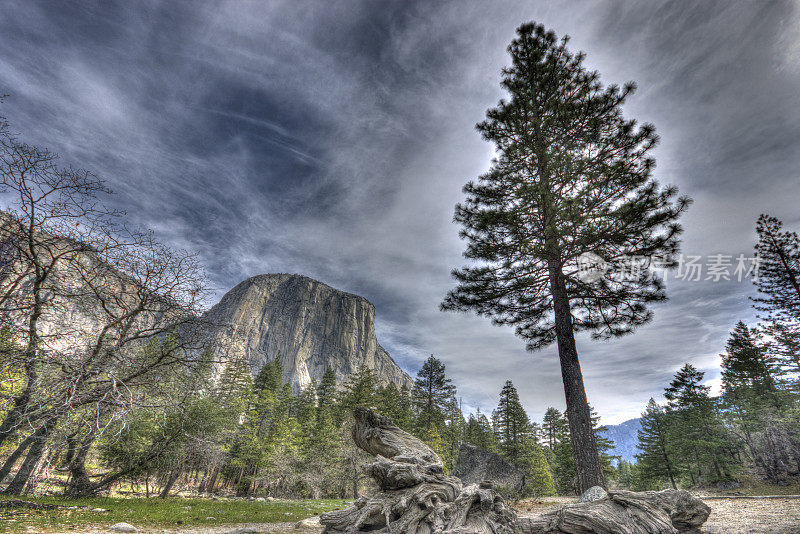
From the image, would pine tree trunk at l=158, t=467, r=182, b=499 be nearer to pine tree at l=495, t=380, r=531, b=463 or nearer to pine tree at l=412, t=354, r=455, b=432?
pine tree at l=412, t=354, r=455, b=432

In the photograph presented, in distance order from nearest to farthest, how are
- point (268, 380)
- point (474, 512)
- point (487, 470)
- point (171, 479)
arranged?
point (474, 512), point (171, 479), point (487, 470), point (268, 380)

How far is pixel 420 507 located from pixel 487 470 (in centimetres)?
1477

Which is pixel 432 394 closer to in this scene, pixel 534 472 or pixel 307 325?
pixel 534 472

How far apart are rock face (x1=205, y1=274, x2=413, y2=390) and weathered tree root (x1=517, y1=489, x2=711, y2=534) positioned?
11603 cm

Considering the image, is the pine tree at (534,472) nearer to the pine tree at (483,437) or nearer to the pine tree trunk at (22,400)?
the pine tree at (483,437)

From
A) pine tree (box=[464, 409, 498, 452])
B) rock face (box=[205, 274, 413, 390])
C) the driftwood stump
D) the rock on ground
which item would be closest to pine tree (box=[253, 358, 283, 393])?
pine tree (box=[464, 409, 498, 452])

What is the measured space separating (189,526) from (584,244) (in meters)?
12.2

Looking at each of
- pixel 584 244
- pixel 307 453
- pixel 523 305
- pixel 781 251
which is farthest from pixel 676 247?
pixel 307 453

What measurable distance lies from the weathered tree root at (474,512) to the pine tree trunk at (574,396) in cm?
176

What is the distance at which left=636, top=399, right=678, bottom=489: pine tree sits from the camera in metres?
29.3

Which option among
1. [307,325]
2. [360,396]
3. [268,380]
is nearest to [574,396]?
[360,396]

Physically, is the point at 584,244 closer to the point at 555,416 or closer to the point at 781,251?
the point at 781,251

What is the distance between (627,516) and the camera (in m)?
4.27

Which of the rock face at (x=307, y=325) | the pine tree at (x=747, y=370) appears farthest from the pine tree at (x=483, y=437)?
the rock face at (x=307, y=325)
